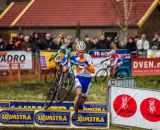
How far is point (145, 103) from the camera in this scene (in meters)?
15.4

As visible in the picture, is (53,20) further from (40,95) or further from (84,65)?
(84,65)

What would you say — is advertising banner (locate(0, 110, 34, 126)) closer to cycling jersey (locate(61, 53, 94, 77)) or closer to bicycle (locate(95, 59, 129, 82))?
cycling jersey (locate(61, 53, 94, 77))

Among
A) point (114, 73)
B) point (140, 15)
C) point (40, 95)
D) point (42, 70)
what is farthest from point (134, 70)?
point (140, 15)

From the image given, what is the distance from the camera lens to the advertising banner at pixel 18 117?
1591 centimetres

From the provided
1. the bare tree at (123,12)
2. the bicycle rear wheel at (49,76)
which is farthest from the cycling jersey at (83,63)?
the bare tree at (123,12)

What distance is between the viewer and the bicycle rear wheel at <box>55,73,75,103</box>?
54.5 feet

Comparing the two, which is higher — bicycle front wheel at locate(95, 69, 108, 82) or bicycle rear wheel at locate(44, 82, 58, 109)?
bicycle front wheel at locate(95, 69, 108, 82)

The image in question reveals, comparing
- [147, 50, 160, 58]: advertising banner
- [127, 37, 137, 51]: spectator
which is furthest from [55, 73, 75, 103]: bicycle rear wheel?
[127, 37, 137, 51]: spectator

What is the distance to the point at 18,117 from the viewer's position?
16.0 meters

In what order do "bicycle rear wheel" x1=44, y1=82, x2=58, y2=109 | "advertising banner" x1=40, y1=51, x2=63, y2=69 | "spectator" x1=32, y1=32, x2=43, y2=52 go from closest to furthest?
"bicycle rear wheel" x1=44, y1=82, x2=58, y2=109 → "advertising banner" x1=40, y1=51, x2=63, y2=69 → "spectator" x1=32, y1=32, x2=43, y2=52

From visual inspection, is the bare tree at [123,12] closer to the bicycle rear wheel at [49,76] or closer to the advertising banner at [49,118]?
the bicycle rear wheel at [49,76]

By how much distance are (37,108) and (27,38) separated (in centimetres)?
1223

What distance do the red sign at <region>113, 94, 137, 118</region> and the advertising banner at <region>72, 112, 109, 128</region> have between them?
0.59 m

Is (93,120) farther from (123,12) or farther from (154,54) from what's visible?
(123,12)
